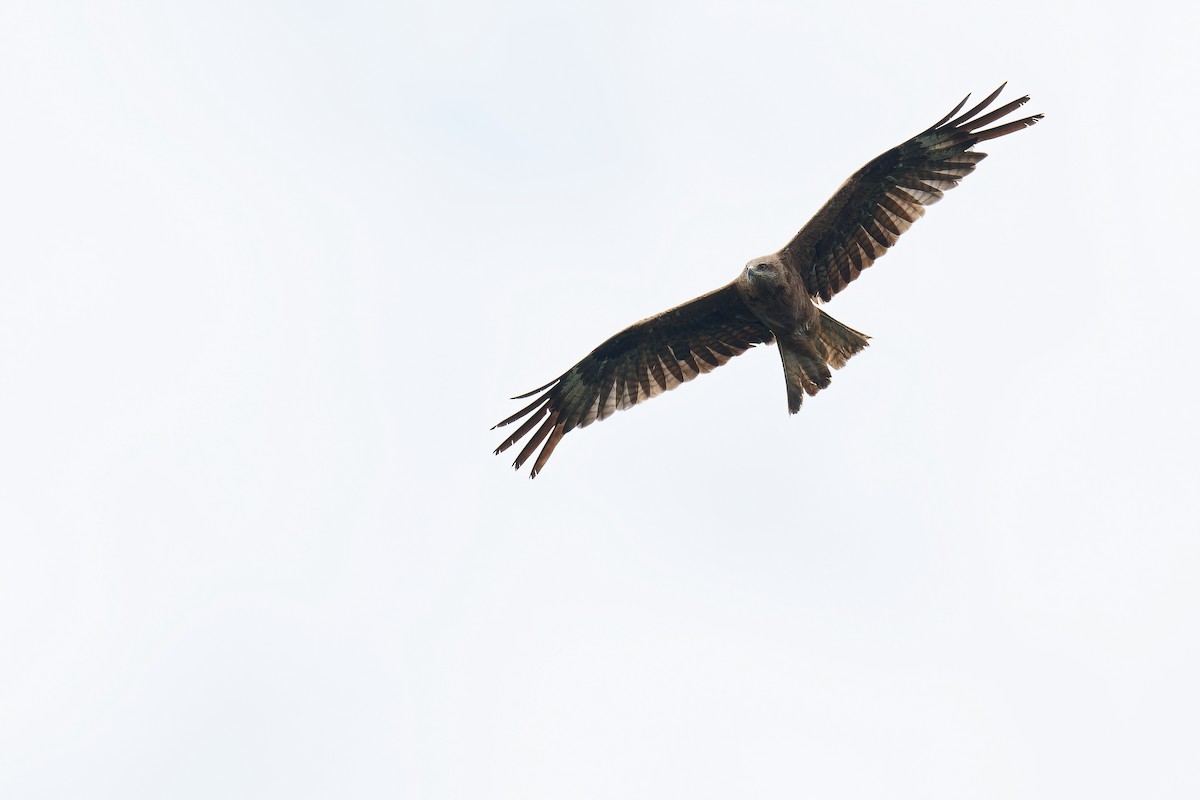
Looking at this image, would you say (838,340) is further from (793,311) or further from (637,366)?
(637,366)

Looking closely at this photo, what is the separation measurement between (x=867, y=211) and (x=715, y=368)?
84.4 inches

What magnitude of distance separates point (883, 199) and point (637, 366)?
2.85 m

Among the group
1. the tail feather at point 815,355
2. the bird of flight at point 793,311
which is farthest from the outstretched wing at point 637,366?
the tail feather at point 815,355

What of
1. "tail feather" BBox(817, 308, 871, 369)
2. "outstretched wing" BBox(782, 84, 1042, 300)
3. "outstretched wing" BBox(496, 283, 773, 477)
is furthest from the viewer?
"outstretched wing" BBox(496, 283, 773, 477)

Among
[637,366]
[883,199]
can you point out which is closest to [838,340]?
[883,199]

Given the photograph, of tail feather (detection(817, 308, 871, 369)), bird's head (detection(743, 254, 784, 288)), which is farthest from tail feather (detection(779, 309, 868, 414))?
bird's head (detection(743, 254, 784, 288))

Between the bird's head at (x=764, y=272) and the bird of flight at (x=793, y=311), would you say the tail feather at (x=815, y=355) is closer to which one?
the bird of flight at (x=793, y=311)

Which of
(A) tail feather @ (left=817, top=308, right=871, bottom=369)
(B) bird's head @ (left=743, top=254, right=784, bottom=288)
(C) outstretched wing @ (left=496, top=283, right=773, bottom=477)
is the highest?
(C) outstretched wing @ (left=496, top=283, right=773, bottom=477)

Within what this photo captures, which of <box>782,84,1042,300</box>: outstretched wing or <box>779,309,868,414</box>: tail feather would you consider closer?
<box>782,84,1042,300</box>: outstretched wing

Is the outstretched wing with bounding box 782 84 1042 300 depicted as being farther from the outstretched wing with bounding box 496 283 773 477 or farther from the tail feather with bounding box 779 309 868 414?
the outstretched wing with bounding box 496 283 773 477

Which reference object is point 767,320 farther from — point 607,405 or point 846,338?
point 607,405

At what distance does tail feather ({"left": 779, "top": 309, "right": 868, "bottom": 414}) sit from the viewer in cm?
1327

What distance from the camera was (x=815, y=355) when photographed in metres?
13.4

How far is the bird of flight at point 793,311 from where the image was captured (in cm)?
1283
